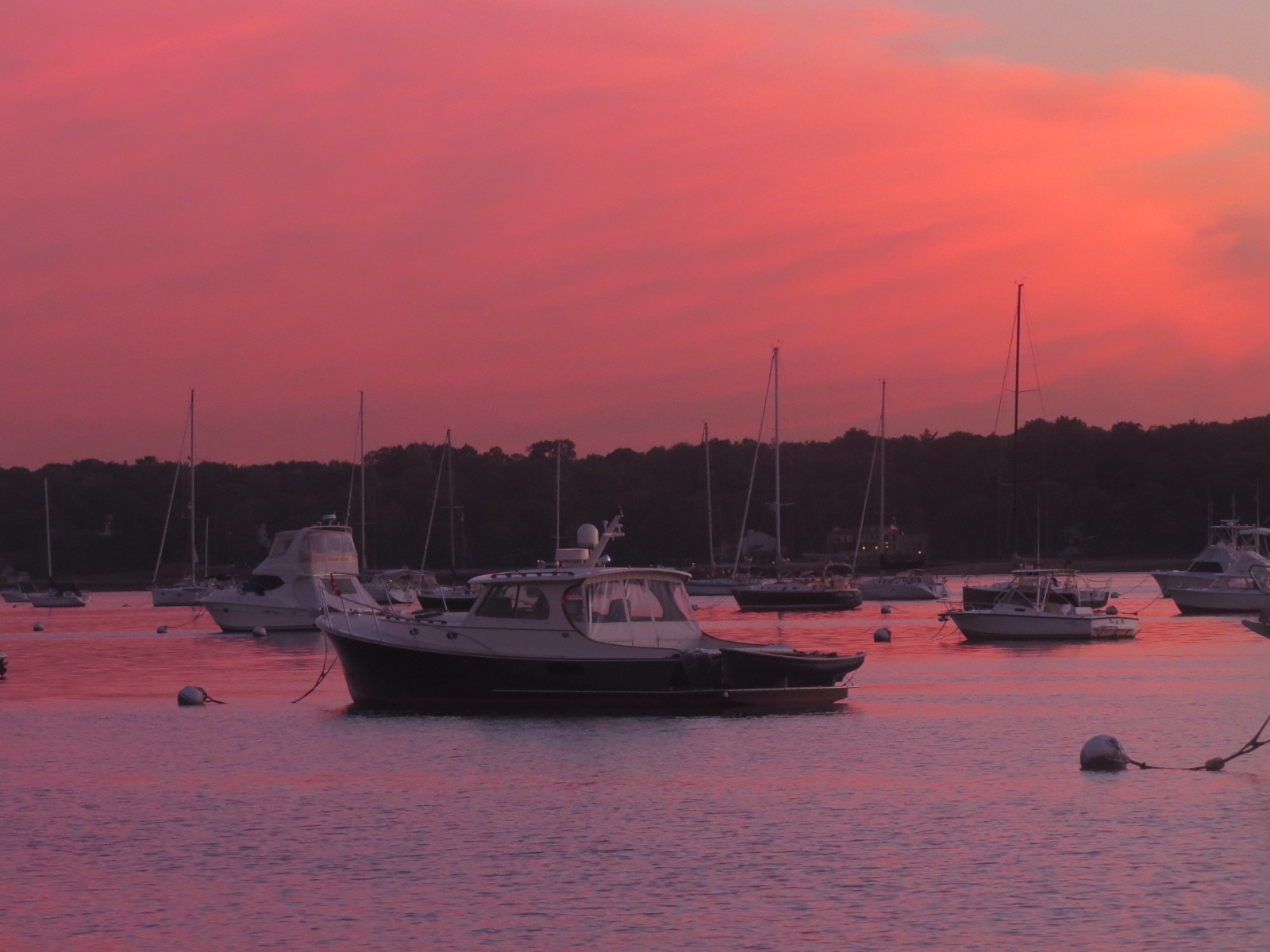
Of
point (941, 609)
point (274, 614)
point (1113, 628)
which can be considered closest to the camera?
point (1113, 628)

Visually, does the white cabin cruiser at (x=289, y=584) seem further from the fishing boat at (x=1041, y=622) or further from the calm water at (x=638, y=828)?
the calm water at (x=638, y=828)

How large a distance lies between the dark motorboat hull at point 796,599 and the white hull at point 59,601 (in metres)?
64.0

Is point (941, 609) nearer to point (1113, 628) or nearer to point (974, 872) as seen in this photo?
point (1113, 628)

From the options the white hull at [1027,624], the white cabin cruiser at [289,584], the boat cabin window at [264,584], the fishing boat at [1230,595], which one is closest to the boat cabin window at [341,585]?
the white hull at [1027,624]

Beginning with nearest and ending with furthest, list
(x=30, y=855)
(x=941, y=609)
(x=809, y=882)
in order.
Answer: (x=809, y=882)
(x=30, y=855)
(x=941, y=609)

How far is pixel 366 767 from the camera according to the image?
100 ft

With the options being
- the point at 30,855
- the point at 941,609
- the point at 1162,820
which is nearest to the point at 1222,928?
the point at 1162,820

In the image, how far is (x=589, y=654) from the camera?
122 ft

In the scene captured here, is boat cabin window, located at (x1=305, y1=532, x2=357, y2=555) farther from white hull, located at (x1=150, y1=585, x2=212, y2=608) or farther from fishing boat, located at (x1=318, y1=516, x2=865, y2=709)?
white hull, located at (x1=150, y1=585, x2=212, y2=608)

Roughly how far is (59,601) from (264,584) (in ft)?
228

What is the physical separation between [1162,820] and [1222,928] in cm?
663

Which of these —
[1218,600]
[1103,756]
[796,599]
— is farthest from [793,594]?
[1103,756]

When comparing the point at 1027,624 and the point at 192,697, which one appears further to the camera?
the point at 1027,624

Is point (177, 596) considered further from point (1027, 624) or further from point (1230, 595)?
point (1027, 624)
